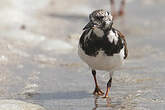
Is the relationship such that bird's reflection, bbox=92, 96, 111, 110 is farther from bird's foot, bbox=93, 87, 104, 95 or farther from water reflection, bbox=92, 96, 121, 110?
bird's foot, bbox=93, 87, 104, 95

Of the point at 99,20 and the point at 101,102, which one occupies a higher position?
the point at 99,20

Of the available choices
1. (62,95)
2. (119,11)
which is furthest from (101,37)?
(119,11)

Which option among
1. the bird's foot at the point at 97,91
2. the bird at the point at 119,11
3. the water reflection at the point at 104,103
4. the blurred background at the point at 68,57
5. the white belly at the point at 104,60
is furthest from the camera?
the bird at the point at 119,11

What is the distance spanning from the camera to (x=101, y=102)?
5465 millimetres

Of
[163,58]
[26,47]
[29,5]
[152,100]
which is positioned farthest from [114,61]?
[29,5]

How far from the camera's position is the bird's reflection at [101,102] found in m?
5.27

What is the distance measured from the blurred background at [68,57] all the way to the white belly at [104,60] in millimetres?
389

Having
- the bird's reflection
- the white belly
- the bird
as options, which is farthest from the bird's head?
the bird

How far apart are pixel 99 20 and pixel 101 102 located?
0.97 meters

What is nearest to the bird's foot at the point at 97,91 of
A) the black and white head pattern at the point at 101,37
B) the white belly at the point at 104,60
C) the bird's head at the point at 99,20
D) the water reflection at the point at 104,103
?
the water reflection at the point at 104,103

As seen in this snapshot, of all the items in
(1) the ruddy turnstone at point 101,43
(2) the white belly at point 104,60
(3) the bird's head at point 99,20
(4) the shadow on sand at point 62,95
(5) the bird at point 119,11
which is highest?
(5) the bird at point 119,11

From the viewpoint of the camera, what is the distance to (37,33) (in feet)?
29.9

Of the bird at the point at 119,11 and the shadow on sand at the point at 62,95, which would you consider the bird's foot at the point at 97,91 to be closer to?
the shadow on sand at the point at 62,95

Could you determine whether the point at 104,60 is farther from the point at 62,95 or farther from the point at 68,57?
the point at 68,57
